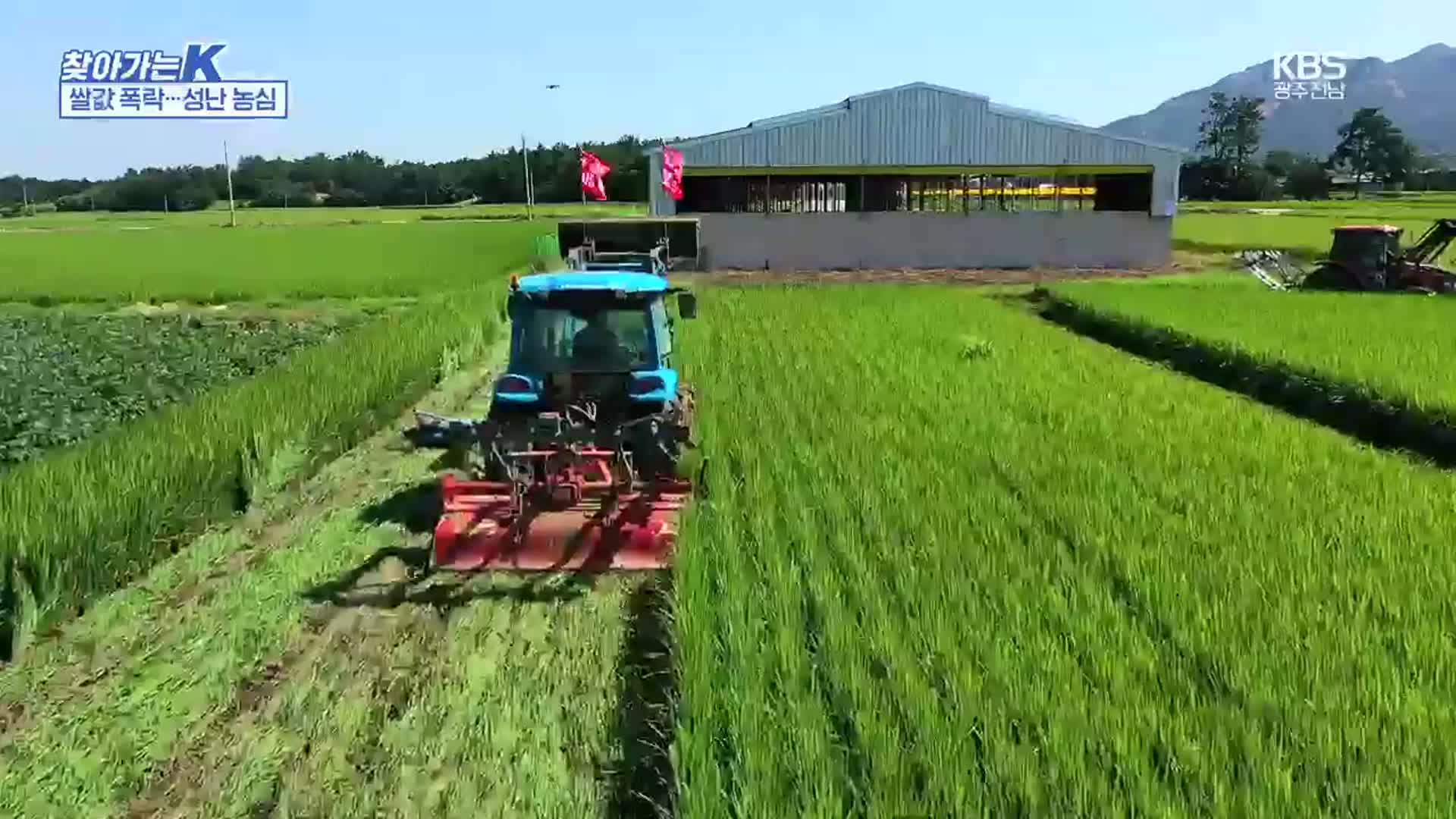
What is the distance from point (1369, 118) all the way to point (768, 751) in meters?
95.0

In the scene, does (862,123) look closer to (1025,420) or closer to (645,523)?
(1025,420)

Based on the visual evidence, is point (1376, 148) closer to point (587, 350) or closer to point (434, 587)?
point (587, 350)

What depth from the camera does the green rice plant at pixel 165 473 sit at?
6340mm

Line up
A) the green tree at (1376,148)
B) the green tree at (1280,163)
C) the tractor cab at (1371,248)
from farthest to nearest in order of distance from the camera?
the green tree at (1376,148), the green tree at (1280,163), the tractor cab at (1371,248)

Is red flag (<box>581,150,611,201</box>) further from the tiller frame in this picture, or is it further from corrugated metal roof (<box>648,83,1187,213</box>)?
the tiller frame

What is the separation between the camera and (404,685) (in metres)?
5.54

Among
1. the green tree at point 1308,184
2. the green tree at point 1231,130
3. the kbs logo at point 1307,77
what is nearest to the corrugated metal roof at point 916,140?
the kbs logo at point 1307,77

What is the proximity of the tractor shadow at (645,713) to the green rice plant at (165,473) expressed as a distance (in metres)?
2.84

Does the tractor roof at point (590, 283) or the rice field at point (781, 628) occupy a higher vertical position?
the tractor roof at point (590, 283)

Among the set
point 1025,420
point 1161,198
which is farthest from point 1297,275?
point 1025,420

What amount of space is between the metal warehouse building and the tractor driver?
24501 millimetres

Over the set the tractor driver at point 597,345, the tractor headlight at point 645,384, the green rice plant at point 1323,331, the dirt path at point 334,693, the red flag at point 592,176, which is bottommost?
the dirt path at point 334,693

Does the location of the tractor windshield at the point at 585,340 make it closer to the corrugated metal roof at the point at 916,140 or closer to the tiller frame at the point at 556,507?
the tiller frame at the point at 556,507

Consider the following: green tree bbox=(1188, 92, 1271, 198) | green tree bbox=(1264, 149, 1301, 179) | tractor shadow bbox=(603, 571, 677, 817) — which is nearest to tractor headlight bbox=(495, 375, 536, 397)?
tractor shadow bbox=(603, 571, 677, 817)
